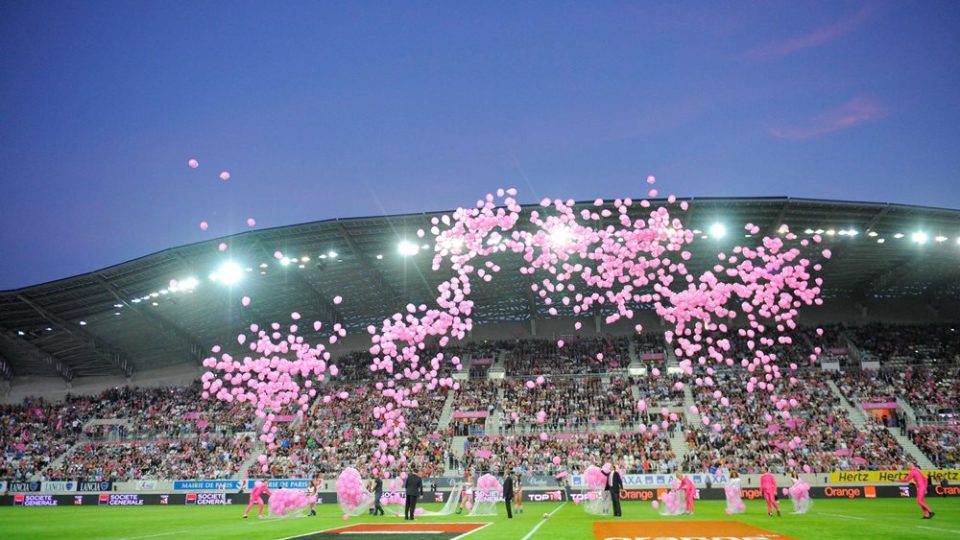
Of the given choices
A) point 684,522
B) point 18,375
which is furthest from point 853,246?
point 18,375

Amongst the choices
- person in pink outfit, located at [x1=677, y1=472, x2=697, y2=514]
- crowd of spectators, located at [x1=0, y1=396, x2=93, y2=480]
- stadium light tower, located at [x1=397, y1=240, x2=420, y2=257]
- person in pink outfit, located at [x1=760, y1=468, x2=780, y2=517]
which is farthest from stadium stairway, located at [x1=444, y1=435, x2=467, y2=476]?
crowd of spectators, located at [x1=0, y1=396, x2=93, y2=480]

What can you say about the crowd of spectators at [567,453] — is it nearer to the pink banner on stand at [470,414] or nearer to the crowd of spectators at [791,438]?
the crowd of spectators at [791,438]

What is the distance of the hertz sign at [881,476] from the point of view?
29.3 meters

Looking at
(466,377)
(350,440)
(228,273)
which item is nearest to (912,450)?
(466,377)

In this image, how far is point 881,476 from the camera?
3016cm

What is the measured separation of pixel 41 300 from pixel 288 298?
50.1 feet

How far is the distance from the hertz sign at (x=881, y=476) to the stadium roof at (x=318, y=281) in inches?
512

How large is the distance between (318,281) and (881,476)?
34014 mm

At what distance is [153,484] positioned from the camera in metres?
36.9

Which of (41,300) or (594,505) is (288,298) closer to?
(41,300)

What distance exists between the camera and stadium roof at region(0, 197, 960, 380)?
35.4 m

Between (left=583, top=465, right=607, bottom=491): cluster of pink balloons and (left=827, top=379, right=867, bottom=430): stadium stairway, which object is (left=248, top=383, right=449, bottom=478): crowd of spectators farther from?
(left=827, top=379, right=867, bottom=430): stadium stairway

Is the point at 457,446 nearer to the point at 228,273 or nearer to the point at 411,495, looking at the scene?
the point at 228,273

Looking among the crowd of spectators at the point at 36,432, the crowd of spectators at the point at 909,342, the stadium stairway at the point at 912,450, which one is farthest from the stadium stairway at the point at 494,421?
the crowd of spectators at the point at 36,432
